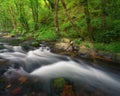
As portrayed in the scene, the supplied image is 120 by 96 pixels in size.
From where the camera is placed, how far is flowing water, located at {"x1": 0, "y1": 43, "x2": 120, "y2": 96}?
5.82 meters

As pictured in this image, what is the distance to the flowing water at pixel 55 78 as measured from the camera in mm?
5821

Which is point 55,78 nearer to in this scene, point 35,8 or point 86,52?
point 86,52

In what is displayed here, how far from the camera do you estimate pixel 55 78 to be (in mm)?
7023

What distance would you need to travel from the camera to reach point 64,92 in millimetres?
5543

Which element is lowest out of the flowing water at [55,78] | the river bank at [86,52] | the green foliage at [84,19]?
the flowing water at [55,78]

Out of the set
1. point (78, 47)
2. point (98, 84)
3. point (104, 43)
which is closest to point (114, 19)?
point (104, 43)

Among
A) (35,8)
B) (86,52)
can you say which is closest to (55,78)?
(86,52)

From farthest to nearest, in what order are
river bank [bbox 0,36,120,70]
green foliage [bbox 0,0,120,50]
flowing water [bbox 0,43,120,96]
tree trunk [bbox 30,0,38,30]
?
1. tree trunk [bbox 30,0,38,30]
2. green foliage [bbox 0,0,120,50]
3. river bank [bbox 0,36,120,70]
4. flowing water [bbox 0,43,120,96]

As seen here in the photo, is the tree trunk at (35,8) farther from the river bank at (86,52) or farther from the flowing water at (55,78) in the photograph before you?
the flowing water at (55,78)

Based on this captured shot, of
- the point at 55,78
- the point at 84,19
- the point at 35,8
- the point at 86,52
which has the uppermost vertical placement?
the point at 35,8

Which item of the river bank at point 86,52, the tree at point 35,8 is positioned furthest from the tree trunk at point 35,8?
the river bank at point 86,52

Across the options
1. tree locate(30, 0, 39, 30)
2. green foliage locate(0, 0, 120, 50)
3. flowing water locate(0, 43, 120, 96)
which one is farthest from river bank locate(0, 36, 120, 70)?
tree locate(30, 0, 39, 30)

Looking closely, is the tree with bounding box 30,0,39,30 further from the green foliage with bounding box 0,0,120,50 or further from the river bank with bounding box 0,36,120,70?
the river bank with bounding box 0,36,120,70

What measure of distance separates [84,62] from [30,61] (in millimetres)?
3314
